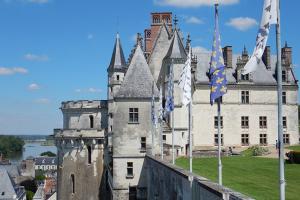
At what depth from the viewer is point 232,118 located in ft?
162

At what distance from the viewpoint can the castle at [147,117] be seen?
36.6 metres

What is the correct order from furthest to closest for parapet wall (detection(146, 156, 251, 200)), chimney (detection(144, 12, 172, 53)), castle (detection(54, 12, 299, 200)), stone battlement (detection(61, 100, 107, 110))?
chimney (detection(144, 12, 172, 53)) < stone battlement (detection(61, 100, 107, 110)) < castle (detection(54, 12, 299, 200)) < parapet wall (detection(146, 156, 251, 200))

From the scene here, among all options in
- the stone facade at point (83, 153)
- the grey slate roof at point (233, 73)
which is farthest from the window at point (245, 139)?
the stone facade at point (83, 153)

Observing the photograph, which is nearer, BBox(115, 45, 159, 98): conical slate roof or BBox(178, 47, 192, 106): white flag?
BBox(178, 47, 192, 106): white flag

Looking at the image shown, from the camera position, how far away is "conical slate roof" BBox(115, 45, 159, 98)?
3681 cm

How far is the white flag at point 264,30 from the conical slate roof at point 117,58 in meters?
32.5

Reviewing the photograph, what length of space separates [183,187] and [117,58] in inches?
1021

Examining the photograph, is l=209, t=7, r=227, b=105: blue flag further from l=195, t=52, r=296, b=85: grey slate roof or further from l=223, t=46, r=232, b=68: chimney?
l=223, t=46, r=232, b=68: chimney

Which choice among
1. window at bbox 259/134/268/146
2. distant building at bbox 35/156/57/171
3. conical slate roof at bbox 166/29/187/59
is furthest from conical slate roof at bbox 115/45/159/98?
distant building at bbox 35/156/57/171

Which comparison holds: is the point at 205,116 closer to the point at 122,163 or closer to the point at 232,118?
the point at 232,118

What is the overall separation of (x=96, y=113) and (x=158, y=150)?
9655 millimetres

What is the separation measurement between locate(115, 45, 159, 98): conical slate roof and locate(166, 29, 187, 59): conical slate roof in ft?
13.1

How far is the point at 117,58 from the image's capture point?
42688 mm

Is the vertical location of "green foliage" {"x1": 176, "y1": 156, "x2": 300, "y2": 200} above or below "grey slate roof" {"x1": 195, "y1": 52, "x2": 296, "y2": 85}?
below
